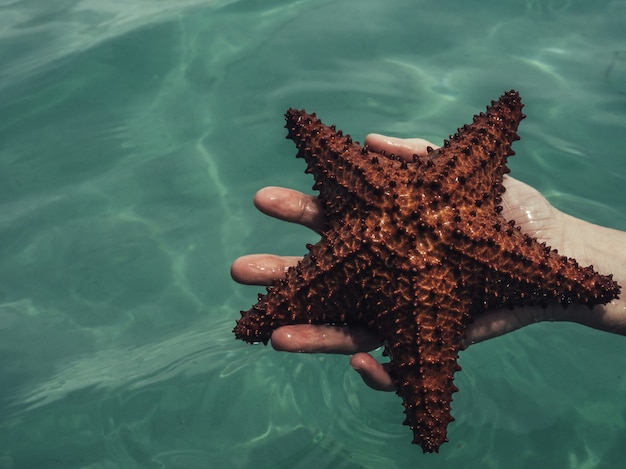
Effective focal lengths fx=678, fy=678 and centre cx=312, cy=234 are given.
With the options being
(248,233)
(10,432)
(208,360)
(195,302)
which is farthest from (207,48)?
(10,432)

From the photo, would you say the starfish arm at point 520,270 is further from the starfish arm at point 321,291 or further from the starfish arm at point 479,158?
the starfish arm at point 321,291

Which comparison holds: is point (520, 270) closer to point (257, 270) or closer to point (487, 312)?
point (487, 312)

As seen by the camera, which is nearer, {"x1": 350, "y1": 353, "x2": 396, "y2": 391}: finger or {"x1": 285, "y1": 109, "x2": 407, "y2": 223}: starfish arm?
{"x1": 285, "y1": 109, "x2": 407, "y2": 223}: starfish arm

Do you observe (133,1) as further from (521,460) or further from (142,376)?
(521,460)

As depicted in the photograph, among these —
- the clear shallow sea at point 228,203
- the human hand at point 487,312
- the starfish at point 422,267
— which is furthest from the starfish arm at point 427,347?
the clear shallow sea at point 228,203

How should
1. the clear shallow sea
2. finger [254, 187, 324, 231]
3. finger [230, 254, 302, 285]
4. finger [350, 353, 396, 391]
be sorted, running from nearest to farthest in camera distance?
finger [350, 353, 396, 391], finger [230, 254, 302, 285], finger [254, 187, 324, 231], the clear shallow sea

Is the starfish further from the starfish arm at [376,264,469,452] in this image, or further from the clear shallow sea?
the clear shallow sea

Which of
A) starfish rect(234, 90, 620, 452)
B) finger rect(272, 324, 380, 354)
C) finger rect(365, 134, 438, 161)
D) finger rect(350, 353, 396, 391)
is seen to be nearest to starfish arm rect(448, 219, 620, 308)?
starfish rect(234, 90, 620, 452)
